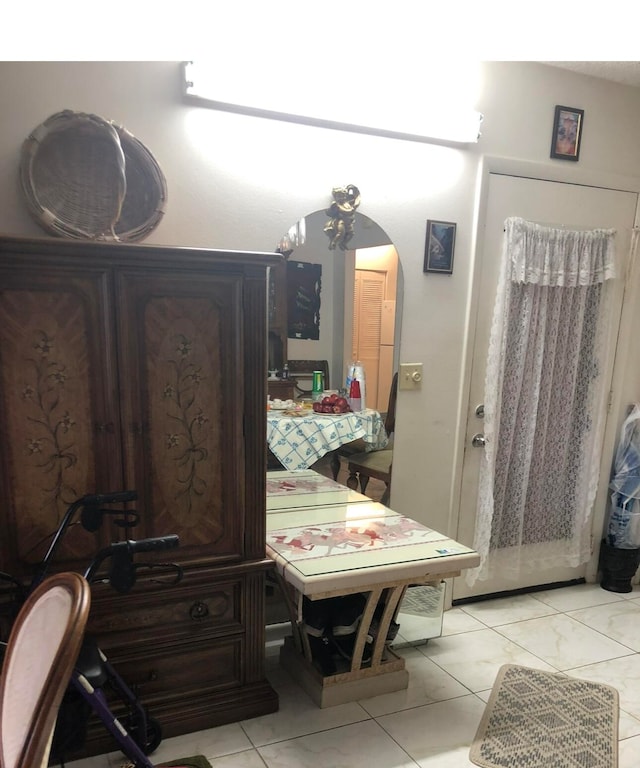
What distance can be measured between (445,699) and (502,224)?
2.08 meters

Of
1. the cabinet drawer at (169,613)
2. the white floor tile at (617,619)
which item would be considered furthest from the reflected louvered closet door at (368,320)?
the white floor tile at (617,619)

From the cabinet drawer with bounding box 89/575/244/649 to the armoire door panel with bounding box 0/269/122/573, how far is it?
0.78 feet

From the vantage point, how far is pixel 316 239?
7.38ft

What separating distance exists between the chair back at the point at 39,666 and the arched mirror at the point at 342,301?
1449 mm

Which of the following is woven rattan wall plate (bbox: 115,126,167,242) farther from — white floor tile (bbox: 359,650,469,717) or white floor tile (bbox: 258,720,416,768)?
white floor tile (bbox: 359,650,469,717)

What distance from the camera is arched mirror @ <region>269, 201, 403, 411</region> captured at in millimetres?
2258

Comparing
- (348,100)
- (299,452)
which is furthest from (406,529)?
(348,100)

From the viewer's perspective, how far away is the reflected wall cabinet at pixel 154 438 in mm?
1534

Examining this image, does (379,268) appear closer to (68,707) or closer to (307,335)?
(307,335)

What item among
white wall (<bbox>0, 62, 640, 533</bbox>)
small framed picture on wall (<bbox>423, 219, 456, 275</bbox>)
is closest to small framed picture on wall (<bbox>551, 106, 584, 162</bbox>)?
white wall (<bbox>0, 62, 640, 533</bbox>)

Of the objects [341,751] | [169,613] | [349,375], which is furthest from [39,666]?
[349,375]

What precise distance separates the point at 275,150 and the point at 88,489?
4.66ft

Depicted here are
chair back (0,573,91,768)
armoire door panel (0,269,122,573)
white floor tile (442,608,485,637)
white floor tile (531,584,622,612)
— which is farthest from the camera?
white floor tile (531,584,622,612)

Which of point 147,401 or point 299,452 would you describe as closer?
point 147,401
